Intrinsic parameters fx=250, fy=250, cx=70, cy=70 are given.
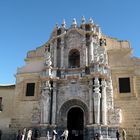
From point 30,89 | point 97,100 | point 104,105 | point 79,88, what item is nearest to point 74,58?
point 79,88

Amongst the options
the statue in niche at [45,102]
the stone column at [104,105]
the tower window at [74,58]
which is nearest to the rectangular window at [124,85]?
the stone column at [104,105]

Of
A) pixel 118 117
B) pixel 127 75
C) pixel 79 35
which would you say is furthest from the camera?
pixel 79 35

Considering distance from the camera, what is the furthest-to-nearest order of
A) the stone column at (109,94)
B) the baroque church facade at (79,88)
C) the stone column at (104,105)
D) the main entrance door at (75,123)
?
the main entrance door at (75,123) → the stone column at (109,94) → the baroque church facade at (79,88) → the stone column at (104,105)

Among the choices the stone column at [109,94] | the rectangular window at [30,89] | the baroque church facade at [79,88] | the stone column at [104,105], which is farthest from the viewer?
the rectangular window at [30,89]

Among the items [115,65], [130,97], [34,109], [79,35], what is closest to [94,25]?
[79,35]

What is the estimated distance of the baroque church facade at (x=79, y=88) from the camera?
1911 cm

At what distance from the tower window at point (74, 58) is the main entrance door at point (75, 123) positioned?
4117 mm

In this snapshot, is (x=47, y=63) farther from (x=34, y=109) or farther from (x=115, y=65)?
(x=115, y=65)

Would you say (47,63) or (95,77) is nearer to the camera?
(95,77)

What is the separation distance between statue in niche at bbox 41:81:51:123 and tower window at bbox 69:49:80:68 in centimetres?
335

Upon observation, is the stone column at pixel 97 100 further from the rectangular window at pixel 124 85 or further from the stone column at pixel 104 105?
the rectangular window at pixel 124 85

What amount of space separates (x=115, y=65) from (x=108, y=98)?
305cm

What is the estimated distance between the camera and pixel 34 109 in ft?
69.6

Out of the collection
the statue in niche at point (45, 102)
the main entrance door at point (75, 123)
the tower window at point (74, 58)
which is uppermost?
the tower window at point (74, 58)
